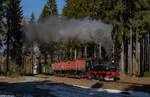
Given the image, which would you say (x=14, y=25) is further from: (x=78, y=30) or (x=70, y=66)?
(x=78, y=30)

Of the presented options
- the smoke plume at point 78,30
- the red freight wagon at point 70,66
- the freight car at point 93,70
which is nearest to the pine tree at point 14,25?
the red freight wagon at point 70,66

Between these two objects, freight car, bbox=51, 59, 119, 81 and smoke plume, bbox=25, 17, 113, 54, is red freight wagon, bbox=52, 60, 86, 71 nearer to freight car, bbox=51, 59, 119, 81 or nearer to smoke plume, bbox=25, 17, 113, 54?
freight car, bbox=51, 59, 119, 81

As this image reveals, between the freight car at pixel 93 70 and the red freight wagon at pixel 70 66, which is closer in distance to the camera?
the freight car at pixel 93 70

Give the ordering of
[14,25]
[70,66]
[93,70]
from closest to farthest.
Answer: [93,70] → [70,66] → [14,25]

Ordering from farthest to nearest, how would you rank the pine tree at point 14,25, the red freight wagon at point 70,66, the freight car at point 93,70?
the pine tree at point 14,25, the red freight wagon at point 70,66, the freight car at point 93,70

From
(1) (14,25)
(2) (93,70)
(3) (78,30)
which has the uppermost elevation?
(1) (14,25)

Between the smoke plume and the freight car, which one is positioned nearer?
the freight car

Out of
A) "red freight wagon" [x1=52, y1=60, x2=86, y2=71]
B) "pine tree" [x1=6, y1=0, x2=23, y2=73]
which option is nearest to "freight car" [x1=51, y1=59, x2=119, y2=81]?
"red freight wagon" [x1=52, y1=60, x2=86, y2=71]

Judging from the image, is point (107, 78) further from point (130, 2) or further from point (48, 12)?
point (48, 12)

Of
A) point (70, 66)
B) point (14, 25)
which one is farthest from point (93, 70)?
point (14, 25)

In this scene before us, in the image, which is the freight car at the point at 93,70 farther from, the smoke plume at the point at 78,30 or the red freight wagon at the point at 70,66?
the smoke plume at the point at 78,30

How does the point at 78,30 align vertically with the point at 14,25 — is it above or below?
below

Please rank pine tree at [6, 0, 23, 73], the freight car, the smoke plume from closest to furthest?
the freight car
the smoke plume
pine tree at [6, 0, 23, 73]

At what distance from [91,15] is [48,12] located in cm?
2816
